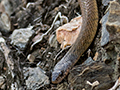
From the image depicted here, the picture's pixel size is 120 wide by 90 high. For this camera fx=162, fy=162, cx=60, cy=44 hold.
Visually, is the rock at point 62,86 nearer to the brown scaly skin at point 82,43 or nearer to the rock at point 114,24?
the brown scaly skin at point 82,43

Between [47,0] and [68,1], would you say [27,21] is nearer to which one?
[47,0]

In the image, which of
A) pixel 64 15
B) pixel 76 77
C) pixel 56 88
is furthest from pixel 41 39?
pixel 76 77

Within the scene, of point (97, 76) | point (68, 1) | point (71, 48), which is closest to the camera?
point (97, 76)

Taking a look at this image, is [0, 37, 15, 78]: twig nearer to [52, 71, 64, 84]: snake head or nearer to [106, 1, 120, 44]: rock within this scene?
[52, 71, 64, 84]: snake head

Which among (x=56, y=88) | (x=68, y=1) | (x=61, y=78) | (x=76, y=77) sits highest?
(x=68, y=1)

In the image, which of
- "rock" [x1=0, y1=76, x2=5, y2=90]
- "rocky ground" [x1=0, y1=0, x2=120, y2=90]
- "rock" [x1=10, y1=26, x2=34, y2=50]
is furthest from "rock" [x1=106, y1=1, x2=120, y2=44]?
"rock" [x1=0, y1=76, x2=5, y2=90]

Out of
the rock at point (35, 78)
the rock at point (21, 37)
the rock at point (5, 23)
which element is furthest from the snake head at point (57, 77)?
the rock at point (5, 23)
